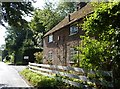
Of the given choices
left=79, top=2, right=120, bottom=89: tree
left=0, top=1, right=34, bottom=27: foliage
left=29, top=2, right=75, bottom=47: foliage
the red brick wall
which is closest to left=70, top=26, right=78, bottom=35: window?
the red brick wall

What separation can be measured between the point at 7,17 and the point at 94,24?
9767 mm

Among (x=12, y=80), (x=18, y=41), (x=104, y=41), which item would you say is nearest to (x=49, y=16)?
(x=18, y=41)

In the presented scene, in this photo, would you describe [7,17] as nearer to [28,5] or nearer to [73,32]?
[28,5]

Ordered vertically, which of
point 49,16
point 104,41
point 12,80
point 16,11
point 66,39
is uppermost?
point 49,16

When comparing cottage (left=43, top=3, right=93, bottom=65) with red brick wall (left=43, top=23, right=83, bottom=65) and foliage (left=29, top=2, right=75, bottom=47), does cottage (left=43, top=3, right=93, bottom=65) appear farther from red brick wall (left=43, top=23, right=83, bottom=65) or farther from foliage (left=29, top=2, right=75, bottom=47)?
foliage (left=29, top=2, right=75, bottom=47)

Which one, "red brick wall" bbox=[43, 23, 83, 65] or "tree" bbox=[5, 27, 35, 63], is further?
"tree" bbox=[5, 27, 35, 63]

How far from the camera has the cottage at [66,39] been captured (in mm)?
27641

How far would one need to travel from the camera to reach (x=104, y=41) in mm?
12016

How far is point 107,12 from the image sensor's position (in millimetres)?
10938

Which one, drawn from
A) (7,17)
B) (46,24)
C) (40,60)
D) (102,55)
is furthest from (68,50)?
(46,24)

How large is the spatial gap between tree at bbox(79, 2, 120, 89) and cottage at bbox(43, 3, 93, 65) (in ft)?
41.2

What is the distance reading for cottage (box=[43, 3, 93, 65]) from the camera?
1088 inches

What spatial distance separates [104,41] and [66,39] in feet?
65.3

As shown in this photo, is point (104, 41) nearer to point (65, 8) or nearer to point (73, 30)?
point (73, 30)
